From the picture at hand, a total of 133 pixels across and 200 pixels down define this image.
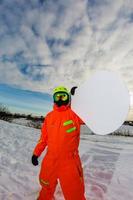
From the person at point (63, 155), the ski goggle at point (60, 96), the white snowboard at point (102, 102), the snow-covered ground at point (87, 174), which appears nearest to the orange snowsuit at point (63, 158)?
the person at point (63, 155)

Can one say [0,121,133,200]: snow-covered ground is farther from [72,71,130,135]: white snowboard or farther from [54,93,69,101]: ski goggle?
[54,93,69,101]: ski goggle

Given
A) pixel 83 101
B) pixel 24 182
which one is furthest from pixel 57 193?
pixel 83 101

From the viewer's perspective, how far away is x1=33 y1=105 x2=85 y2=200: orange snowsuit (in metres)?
4.02

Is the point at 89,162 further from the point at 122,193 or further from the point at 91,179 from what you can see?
the point at 122,193

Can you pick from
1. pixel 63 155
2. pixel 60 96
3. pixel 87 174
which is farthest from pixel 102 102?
pixel 87 174

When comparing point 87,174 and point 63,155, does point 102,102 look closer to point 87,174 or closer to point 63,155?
point 63,155

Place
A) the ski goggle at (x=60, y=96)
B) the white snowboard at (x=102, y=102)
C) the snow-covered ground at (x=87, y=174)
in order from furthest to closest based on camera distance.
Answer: the snow-covered ground at (x=87, y=174)
the ski goggle at (x=60, y=96)
the white snowboard at (x=102, y=102)

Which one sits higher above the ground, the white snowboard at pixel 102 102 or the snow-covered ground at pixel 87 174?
the white snowboard at pixel 102 102

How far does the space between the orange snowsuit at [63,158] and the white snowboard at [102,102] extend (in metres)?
0.25

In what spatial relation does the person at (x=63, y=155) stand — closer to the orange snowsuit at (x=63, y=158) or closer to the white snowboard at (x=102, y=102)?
the orange snowsuit at (x=63, y=158)

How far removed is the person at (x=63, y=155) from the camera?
402 centimetres

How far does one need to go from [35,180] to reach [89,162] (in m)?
2.46

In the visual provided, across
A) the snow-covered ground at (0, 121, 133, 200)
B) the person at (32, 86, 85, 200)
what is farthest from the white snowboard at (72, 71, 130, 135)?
the snow-covered ground at (0, 121, 133, 200)

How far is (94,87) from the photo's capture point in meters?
4.43
